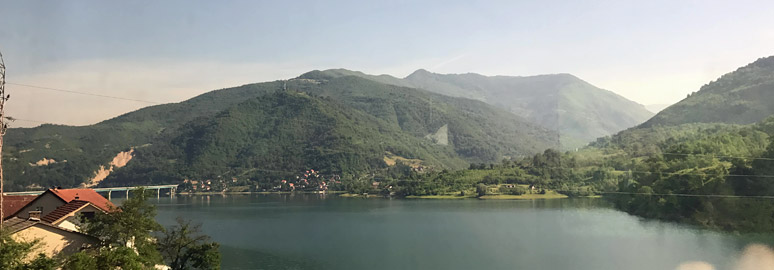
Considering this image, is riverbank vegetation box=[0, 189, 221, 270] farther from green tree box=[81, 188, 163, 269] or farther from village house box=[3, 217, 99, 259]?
village house box=[3, 217, 99, 259]

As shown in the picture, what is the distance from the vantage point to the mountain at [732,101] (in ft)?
431

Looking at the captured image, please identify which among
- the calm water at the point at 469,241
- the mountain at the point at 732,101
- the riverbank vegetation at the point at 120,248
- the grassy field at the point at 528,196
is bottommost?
the calm water at the point at 469,241

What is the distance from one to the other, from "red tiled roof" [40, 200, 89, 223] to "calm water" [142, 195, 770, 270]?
14.4 m

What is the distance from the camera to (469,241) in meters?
57.5

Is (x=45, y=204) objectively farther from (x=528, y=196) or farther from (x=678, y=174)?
(x=528, y=196)

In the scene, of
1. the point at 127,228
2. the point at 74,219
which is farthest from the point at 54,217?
the point at 127,228

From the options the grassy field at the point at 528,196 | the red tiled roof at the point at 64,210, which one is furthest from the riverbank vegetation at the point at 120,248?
the grassy field at the point at 528,196

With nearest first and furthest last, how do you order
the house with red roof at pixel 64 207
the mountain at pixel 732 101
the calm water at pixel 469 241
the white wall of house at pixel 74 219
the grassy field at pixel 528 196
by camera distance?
the white wall of house at pixel 74 219, the house with red roof at pixel 64 207, the calm water at pixel 469 241, the grassy field at pixel 528 196, the mountain at pixel 732 101

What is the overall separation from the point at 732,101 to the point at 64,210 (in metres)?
152

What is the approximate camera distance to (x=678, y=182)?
2655 inches

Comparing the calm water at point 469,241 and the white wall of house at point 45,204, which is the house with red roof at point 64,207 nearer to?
the white wall of house at point 45,204

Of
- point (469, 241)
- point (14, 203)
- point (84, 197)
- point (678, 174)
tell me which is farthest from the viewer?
point (678, 174)

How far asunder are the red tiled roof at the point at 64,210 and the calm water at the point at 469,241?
47.1 ft

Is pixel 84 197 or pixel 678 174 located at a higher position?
pixel 84 197
